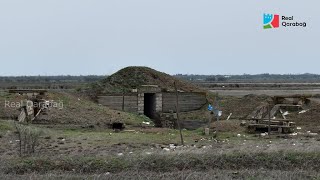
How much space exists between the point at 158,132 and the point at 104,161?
9.84 m

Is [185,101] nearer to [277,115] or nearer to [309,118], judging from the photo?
[277,115]

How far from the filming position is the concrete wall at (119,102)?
2602cm

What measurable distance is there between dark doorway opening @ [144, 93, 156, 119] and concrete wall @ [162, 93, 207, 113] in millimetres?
777

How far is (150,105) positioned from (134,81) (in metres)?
2.70

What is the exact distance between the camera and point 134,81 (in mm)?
29422

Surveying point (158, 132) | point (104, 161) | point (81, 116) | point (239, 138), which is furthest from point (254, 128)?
point (104, 161)

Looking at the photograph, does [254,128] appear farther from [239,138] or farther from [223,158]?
[223,158]

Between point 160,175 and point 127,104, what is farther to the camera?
point 127,104

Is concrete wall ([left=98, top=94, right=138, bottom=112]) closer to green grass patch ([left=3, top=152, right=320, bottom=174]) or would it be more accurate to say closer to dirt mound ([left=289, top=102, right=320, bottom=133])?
dirt mound ([left=289, top=102, right=320, bottom=133])

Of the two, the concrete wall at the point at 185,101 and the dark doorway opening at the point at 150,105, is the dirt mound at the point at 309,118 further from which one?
the dark doorway opening at the point at 150,105

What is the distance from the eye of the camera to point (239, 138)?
52.2 feet

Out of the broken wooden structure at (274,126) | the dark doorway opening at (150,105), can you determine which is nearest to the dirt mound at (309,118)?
the broken wooden structure at (274,126)

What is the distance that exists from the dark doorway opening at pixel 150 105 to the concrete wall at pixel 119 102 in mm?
1165

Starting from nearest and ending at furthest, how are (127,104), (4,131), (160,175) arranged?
(160,175) < (4,131) < (127,104)
